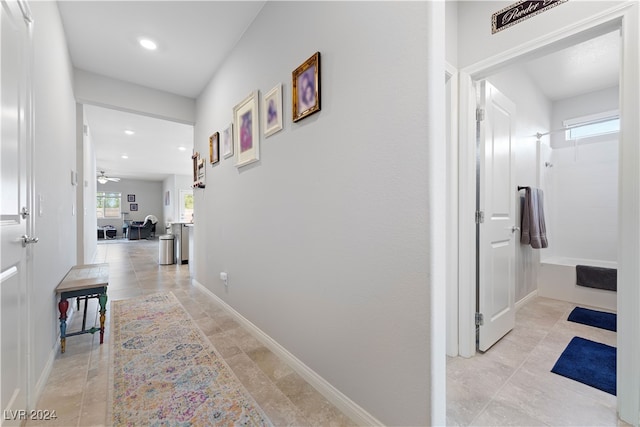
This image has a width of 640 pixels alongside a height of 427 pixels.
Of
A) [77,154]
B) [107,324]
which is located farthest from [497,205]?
[77,154]

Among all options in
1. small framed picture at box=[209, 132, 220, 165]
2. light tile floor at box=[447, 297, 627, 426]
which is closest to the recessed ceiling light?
small framed picture at box=[209, 132, 220, 165]

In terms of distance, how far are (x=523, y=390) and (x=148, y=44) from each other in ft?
13.7

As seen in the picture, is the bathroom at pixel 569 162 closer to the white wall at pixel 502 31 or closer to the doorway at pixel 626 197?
the white wall at pixel 502 31

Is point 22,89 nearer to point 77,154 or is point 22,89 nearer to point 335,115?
point 335,115

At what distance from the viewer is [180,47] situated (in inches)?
104

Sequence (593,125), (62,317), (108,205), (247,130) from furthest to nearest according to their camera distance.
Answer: (108,205) < (593,125) < (247,130) < (62,317)

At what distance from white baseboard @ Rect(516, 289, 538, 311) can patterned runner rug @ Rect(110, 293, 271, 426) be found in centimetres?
301

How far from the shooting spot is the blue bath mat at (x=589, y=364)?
5.40 feet

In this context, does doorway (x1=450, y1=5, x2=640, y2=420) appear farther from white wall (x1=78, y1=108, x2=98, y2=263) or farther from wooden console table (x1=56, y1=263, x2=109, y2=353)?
white wall (x1=78, y1=108, x2=98, y2=263)

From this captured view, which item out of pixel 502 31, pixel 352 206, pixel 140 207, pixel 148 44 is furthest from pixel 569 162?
pixel 140 207

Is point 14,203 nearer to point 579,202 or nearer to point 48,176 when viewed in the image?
point 48,176

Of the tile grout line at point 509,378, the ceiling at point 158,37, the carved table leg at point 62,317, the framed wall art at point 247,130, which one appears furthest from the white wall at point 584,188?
the carved table leg at point 62,317

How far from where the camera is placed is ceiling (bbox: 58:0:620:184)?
2.18 metres

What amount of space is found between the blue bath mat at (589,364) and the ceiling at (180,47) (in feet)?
9.07
